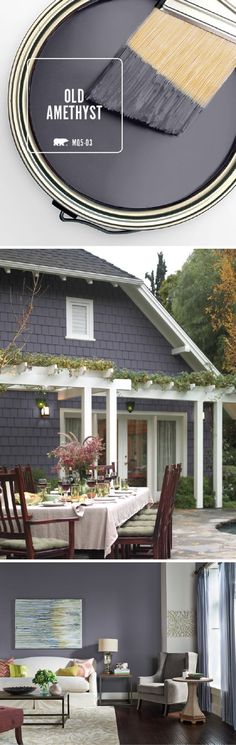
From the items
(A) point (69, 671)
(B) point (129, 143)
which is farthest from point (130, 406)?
(A) point (69, 671)

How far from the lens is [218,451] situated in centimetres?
373

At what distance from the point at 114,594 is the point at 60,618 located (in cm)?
68

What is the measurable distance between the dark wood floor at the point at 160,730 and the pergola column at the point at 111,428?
399 centimetres

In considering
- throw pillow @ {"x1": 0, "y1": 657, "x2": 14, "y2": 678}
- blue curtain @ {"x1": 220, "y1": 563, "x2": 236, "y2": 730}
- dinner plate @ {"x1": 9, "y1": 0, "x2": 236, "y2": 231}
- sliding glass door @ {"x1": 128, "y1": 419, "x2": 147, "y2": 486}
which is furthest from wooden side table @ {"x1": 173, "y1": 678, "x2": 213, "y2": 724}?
dinner plate @ {"x1": 9, "y1": 0, "x2": 236, "y2": 231}

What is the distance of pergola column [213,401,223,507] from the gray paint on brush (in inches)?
44.0

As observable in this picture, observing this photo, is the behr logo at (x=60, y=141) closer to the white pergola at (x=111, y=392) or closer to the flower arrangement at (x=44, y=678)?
the white pergola at (x=111, y=392)

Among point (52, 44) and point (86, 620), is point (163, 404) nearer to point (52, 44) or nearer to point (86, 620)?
point (52, 44)

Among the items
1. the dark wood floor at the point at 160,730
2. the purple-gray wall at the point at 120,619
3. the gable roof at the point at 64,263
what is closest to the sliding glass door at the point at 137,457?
the gable roof at the point at 64,263

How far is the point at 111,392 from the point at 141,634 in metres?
6.06

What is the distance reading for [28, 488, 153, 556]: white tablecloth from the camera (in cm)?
382

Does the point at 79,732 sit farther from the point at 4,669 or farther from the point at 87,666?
the point at 4,669

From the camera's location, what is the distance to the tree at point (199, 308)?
3.83 metres

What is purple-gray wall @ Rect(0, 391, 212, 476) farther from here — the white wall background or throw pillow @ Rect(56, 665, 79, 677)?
throw pillow @ Rect(56, 665, 79, 677)

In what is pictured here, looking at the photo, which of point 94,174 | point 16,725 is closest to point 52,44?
point 94,174
